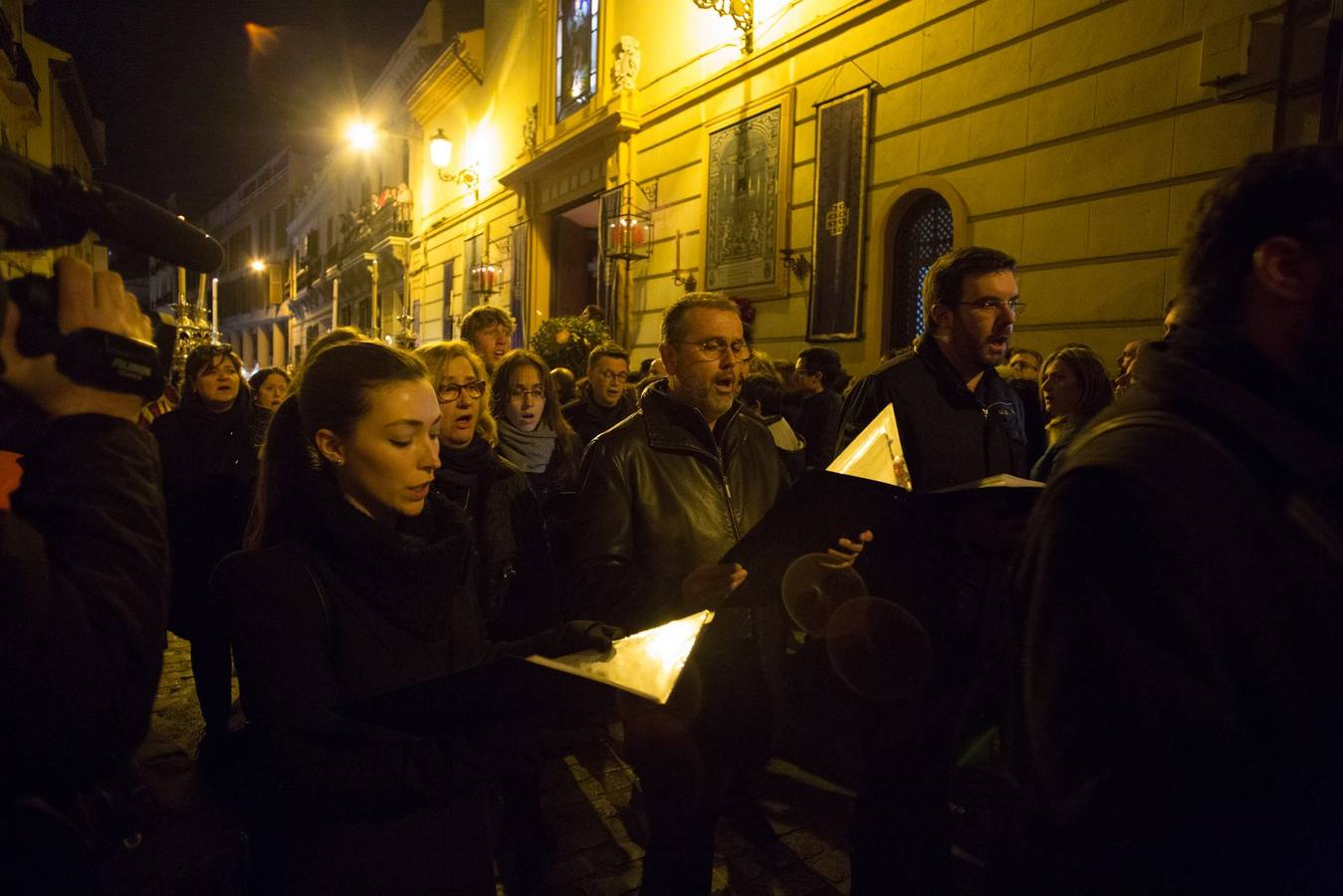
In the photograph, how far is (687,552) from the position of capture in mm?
2682

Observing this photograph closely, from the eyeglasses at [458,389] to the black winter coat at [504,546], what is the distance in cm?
25

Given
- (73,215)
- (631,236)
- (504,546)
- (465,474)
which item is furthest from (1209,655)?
(631,236)

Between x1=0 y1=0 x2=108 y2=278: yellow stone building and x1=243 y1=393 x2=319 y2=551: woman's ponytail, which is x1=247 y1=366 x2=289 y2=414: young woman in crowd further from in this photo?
x1=243 y1=393 x2=319 y2=551: woman's ponytail

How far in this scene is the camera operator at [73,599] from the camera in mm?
917

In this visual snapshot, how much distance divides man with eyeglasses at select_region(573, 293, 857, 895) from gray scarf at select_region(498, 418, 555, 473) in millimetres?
1751

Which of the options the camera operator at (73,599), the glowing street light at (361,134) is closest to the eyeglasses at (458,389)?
the camera operator at (73,599)

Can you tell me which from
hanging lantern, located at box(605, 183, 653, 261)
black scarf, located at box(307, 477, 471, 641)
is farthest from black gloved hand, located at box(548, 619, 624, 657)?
hanging lantern, located at box(605, 183, 653, 261)

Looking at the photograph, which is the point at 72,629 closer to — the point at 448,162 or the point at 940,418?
the point at 940,418

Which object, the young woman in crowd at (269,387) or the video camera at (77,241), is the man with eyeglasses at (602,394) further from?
the video camera at (77,241)

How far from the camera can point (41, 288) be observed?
1044mm

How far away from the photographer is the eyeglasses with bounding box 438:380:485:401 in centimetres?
327

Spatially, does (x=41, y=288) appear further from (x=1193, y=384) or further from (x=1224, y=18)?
(x=1224, y=18)

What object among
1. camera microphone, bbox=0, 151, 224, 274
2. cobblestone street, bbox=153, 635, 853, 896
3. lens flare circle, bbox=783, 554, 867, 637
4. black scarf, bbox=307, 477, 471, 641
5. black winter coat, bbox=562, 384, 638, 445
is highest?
camera microphone, bbox=0, 151, 224, 274

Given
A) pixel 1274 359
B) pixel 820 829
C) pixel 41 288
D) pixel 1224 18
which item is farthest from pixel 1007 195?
pixel 41 288
